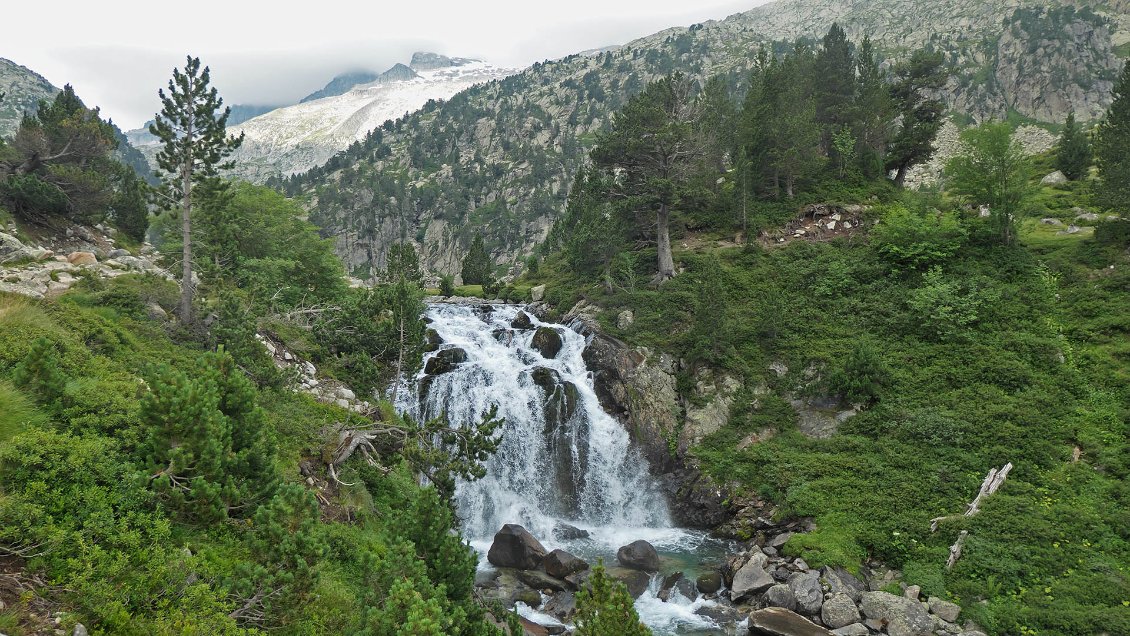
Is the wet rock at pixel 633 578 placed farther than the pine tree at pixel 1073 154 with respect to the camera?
No

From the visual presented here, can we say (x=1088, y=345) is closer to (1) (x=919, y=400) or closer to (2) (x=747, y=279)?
(1) (x=919, y=400)

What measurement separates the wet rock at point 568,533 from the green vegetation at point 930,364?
686 cm

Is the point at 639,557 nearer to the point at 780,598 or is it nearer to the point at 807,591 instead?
the point at 780,598

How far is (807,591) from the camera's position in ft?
54.3

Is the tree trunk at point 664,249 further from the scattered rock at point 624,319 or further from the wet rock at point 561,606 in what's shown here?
the wet rock at point 561,606

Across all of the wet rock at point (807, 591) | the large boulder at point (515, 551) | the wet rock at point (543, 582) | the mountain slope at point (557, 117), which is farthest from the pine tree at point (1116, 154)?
the mountain slope at point (557, 117)

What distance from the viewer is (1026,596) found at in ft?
47.8

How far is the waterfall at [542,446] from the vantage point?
2472cm

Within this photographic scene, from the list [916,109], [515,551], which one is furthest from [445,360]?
[916,109]

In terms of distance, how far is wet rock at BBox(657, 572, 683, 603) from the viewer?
18.1 metres

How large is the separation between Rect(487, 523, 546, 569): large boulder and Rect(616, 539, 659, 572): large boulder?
317 cm

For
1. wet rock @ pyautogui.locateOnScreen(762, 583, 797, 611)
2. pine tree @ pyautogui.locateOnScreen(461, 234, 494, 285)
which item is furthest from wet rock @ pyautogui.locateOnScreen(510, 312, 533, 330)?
pine tree @ pyautogui.locateOnScreen(461, 234, 494, 285)

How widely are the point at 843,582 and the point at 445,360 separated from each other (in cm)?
2206

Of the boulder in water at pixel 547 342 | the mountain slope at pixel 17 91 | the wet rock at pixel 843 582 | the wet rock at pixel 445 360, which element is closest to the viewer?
the wet rock at pixel 843 582
